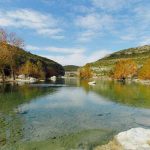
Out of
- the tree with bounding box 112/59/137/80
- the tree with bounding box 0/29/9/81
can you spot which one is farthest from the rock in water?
the tree with bounding box 112/59/137/80

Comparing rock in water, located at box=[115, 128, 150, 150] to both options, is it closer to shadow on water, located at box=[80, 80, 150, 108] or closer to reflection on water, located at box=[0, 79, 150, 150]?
reflection on water, located at box=[0, 79, 150, 150]

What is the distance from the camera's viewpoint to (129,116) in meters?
34.5

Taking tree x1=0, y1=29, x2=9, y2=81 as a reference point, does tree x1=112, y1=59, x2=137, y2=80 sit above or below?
below

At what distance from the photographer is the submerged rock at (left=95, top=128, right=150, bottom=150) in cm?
1969

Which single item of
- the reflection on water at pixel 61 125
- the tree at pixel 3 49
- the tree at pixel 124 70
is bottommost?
the reflection on water at pixel 61 125

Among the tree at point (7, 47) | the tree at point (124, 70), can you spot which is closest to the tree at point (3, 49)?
the tree at point (7, 47)

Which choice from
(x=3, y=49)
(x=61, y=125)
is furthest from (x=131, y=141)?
(x=3, y=49)

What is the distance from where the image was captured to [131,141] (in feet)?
67.4

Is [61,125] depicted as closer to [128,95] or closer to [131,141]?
[131,141]

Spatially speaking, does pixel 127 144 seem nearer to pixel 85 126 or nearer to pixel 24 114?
pixel 85 126

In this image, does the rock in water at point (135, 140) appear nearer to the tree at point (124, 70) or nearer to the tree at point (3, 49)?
the tree at point (3, 49)

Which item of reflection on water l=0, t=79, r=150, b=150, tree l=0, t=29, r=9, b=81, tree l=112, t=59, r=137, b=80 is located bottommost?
reflection on water l=0, t=79, r=150, b=150

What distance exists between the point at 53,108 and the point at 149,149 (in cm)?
2264

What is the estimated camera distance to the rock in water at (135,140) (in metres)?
19.6
